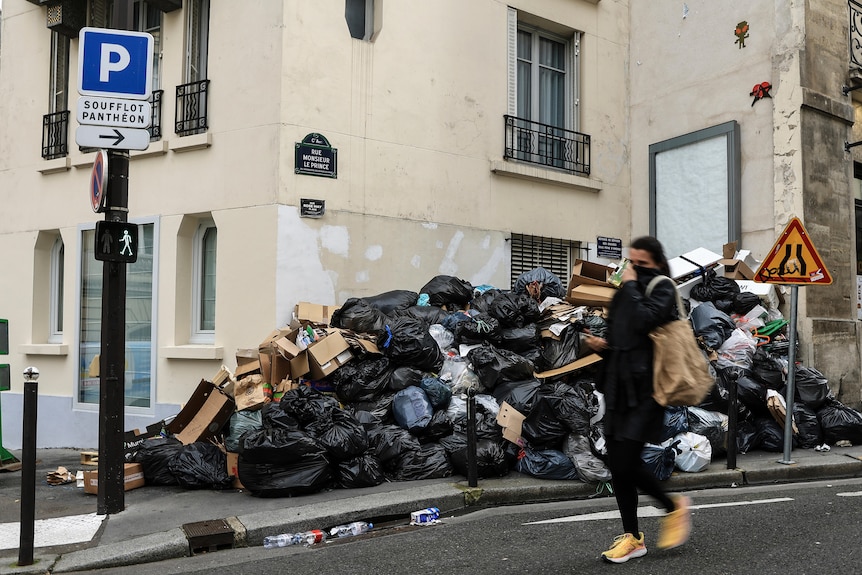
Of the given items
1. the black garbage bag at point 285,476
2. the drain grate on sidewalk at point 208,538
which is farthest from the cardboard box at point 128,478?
the drain grate on sidewalk at point 208,538

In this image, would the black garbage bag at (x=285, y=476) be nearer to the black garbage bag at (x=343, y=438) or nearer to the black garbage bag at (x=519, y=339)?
the black garbage bag at (x=343, y=438)

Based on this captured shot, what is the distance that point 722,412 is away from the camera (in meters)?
8.35

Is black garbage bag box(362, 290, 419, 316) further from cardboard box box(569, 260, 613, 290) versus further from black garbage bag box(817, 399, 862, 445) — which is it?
black garbage bag box(817, 399, 862, 445)

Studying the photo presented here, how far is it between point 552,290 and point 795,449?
3305mm

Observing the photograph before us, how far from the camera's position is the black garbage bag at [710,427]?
7.82 m

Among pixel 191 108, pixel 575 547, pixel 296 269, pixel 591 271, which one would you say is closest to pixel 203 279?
pixel 296 269

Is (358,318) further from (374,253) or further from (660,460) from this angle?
(660,460)

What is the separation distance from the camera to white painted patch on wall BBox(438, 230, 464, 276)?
10312 mm

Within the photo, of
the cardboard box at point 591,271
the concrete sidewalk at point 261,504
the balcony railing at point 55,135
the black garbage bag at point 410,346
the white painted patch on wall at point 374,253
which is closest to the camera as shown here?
the concrete sidewalk at point 261,504

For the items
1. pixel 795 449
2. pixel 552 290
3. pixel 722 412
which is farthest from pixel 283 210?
pixel 795 449

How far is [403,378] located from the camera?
795cm

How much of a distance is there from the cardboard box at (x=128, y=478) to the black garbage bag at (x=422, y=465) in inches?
92.3

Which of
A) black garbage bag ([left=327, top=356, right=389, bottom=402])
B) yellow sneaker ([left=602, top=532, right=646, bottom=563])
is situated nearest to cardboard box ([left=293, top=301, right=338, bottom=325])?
black garbage bag ([left=327, top=356, right=389, bottom=402])

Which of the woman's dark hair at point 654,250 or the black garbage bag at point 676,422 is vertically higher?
the woman's dark hair at point 654,250
